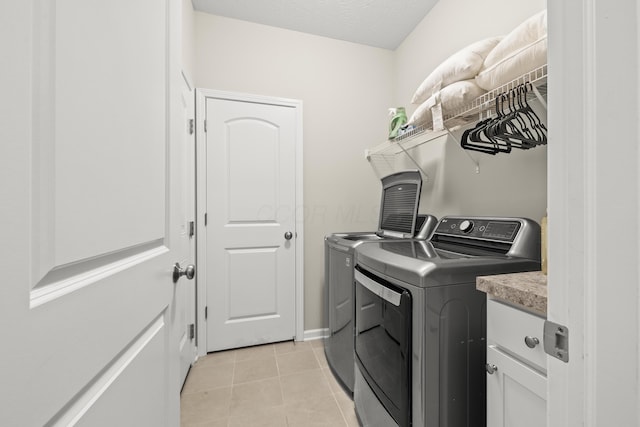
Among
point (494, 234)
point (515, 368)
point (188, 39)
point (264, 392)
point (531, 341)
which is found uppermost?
point (188, 39)

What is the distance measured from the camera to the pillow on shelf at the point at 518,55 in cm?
100

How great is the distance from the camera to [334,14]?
2.21 meters

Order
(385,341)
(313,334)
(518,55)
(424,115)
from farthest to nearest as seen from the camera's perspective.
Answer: (313,334) < (424,115) < (385,341) < (518,55)

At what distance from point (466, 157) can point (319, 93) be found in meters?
1.46

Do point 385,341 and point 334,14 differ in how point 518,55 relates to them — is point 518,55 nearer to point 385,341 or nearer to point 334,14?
point 385,341

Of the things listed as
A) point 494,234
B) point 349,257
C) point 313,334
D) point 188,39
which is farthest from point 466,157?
point 188,39

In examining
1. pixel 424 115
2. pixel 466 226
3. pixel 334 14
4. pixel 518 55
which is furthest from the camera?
pixel 334 14

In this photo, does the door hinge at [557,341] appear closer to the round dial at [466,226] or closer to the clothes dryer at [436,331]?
the clothes dryer at [436,331]

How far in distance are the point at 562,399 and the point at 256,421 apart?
1.56 m

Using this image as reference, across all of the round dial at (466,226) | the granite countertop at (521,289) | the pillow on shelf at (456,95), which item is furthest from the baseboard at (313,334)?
the pillow on shelf at (456,95)

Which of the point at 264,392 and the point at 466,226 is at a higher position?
the point at 466,226

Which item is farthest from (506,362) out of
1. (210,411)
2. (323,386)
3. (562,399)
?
(210,411)

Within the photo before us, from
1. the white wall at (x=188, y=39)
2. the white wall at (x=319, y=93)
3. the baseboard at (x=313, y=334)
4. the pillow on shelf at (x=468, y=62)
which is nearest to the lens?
the pillow on shelf at (x=468, y=62)

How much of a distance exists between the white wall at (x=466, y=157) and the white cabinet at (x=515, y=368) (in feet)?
2.79
